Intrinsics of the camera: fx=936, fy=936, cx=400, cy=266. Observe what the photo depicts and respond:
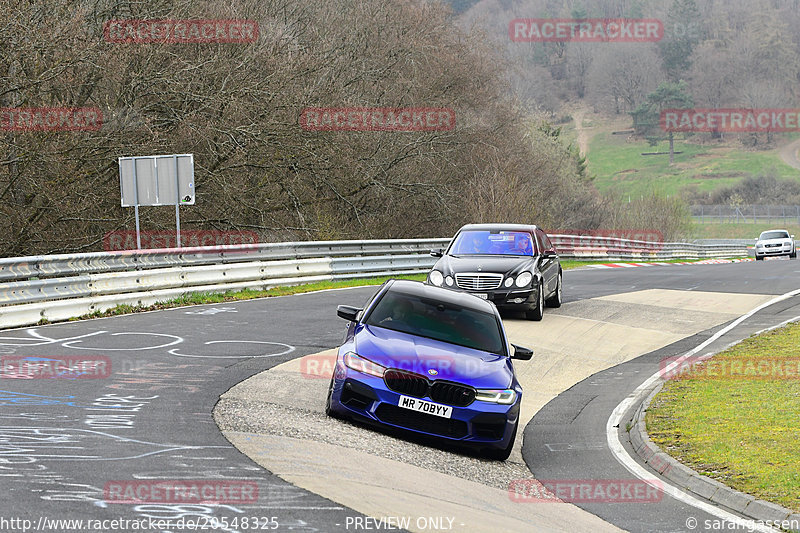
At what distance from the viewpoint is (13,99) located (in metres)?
22.4

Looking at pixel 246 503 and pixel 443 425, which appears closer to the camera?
pixel 246 503

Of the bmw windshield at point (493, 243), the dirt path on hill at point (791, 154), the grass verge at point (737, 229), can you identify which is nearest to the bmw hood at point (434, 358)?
the bmw windshield at point (493, 243)

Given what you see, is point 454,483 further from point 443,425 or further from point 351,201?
point 351,201

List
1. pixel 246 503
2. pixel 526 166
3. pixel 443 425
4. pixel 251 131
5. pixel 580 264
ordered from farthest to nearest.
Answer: pixel 526 166 < pixel 580 264 < pixel 251 131 < pixel 443 425 < pixel 246 503

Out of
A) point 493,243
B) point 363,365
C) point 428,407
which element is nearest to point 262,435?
point 363,365

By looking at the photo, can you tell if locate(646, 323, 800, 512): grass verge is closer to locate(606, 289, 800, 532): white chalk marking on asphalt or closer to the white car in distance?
locate(606, 289, 800, 532): white chalk marking on asphalt

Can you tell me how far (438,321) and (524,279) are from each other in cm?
702

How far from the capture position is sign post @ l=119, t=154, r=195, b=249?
19.8 metres

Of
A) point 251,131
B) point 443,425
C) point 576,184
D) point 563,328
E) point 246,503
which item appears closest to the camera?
point 246,503

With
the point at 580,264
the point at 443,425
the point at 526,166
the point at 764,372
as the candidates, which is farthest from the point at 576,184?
the point at 443,425

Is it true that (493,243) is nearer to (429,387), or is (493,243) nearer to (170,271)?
(170,271)

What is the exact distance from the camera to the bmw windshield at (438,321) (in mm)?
9789

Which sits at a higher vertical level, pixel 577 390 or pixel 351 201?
pixel 351 201

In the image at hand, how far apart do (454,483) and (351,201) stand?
26.6 meters
